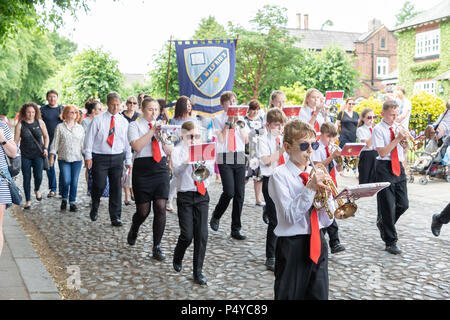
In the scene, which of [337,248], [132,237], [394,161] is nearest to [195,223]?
[132,237]

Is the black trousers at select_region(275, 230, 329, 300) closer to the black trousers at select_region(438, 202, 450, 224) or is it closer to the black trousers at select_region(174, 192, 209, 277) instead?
the black trousers at select_region(174, 192, 209, 277)

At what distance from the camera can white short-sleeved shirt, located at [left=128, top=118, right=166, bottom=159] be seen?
6398 mm

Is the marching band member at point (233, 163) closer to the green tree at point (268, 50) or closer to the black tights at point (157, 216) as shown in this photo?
the black tights at point (157, 216)

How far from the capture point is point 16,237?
7.33 m

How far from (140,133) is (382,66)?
62948mm

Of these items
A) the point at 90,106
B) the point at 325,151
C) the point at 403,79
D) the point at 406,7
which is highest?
the point at 406,7

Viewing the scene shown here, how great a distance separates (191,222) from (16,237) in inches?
127

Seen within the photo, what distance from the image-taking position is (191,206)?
5477mm

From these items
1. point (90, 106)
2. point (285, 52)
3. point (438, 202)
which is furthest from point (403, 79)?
point (90, 106)

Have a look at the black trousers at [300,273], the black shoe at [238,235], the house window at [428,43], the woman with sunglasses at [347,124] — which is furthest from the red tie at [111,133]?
the house window at [428,43]

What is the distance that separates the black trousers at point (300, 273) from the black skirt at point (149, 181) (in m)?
3.15

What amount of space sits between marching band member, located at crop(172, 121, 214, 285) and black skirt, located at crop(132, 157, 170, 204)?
37.0 inches

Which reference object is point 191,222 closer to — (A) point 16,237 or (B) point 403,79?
(A) point 16,237
